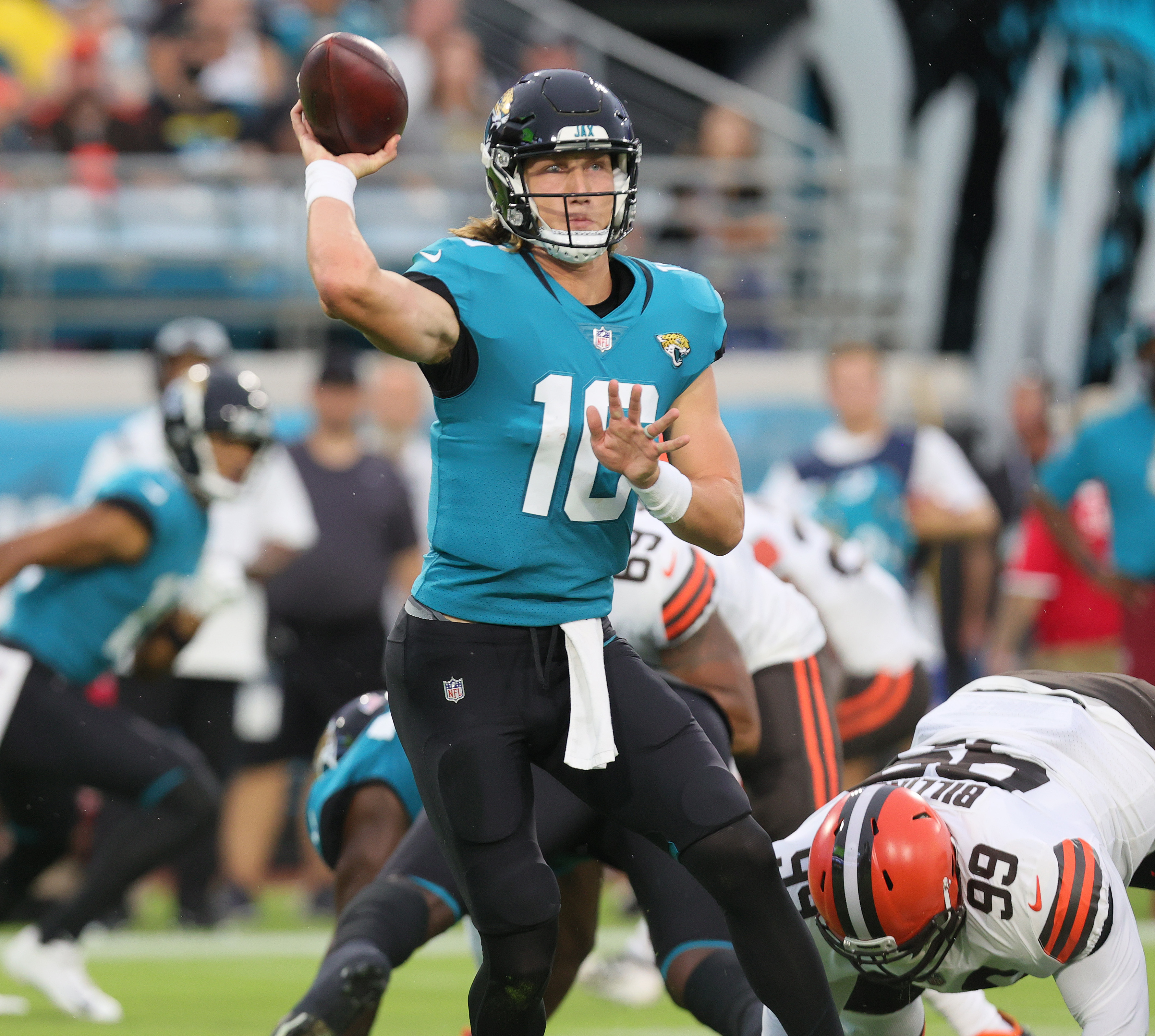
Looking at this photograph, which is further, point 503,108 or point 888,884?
point 503,108

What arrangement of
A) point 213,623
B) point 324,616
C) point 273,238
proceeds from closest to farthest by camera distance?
point 213,623
point 324,616
point 273,238

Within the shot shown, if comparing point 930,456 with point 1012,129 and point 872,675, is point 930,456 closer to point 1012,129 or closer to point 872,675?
point 872,675

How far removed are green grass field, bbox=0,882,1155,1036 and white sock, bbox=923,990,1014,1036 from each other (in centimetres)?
67

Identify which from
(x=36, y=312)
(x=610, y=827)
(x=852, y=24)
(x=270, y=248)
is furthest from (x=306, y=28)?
(x=610, y=827)

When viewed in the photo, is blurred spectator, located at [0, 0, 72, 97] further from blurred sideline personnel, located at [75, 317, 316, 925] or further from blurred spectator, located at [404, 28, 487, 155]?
blurred sideline personnel, located at [75, 317, 316, 925]

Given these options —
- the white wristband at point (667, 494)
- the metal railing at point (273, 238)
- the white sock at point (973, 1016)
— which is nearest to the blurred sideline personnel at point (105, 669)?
the white sock at point (973, 1016)

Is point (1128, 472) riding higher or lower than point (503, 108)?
lower

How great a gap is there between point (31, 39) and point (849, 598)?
719cm

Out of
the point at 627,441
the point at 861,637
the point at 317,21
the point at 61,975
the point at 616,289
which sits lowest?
the point at 61,975

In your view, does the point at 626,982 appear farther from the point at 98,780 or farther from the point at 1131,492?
the point at 1131,492

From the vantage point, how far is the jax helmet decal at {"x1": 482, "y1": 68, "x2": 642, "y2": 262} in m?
3.42

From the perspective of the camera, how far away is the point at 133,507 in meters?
5.93

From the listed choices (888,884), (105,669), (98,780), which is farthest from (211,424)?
(888,884)

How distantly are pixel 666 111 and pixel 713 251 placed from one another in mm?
1834
